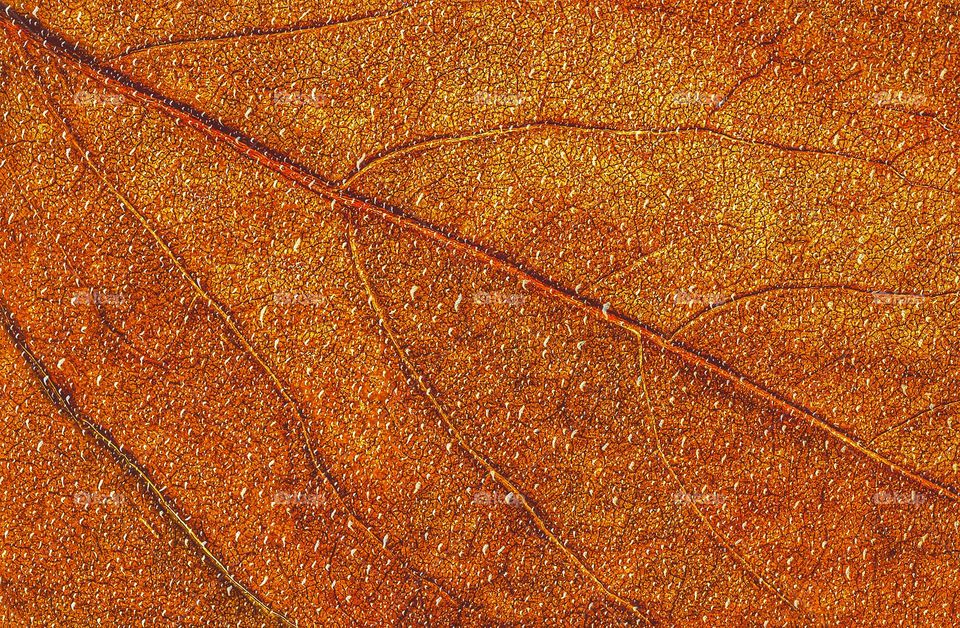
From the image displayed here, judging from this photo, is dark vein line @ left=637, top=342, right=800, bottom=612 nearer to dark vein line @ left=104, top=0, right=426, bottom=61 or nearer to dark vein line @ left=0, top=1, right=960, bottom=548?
A: dark vein line @ left=0, top=1, right=960, bottom=548

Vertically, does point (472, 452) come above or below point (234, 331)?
below

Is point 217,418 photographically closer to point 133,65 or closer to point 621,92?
point 133,65

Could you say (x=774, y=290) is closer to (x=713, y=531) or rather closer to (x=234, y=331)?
(x=713, y=531)

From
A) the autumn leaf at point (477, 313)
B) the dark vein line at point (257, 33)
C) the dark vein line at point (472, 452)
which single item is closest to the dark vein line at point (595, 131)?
the autumn leaf at point (477, 313)

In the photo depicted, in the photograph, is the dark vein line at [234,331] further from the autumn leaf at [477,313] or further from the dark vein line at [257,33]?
the dark vein line at [257,33]

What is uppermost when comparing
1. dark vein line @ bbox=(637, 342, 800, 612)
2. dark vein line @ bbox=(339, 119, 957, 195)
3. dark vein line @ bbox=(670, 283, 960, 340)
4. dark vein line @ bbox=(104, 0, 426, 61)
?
dark vein line @ bbox=(104, 0, 426, 61)

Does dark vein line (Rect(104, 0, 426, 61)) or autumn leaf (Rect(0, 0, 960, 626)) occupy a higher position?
dark vein line (Rect(104, 0, 426, 61))

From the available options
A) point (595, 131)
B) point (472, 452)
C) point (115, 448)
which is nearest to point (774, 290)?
point (595, 131)

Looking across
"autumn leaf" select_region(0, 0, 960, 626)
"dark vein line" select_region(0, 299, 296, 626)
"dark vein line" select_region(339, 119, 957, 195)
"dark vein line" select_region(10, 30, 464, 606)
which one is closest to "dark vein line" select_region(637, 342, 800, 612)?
"autumn leaf" select_region(0, 0, 960, 626)
